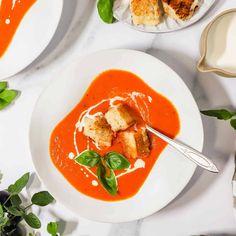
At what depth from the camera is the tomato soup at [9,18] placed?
1.84 m

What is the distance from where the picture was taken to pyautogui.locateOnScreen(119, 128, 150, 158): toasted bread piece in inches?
66.7

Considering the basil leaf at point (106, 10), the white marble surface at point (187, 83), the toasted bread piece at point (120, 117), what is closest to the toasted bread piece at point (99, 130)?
the toasted bread piece at point (120, 117)

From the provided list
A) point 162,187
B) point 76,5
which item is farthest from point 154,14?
point 162,187

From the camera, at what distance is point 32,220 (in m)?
1.82

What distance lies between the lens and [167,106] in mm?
1710

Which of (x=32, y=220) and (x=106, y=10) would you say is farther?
(x=32, y=220)

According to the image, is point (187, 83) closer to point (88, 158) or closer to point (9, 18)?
point (88, 158)

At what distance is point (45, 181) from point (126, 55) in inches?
20.5

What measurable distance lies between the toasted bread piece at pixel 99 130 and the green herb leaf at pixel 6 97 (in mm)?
304

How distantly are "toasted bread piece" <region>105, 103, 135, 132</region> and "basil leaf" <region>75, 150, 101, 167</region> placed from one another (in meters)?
0.11

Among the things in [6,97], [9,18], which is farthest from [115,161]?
[9,18]

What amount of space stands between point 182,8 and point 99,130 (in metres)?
0.50

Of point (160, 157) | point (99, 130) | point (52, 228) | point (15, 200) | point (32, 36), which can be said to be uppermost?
point (32, 36)

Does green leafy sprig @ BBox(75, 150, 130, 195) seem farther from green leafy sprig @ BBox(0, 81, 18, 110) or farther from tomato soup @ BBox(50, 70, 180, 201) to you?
green leafy sprig @ BBox(0, 81, 18, 110)
